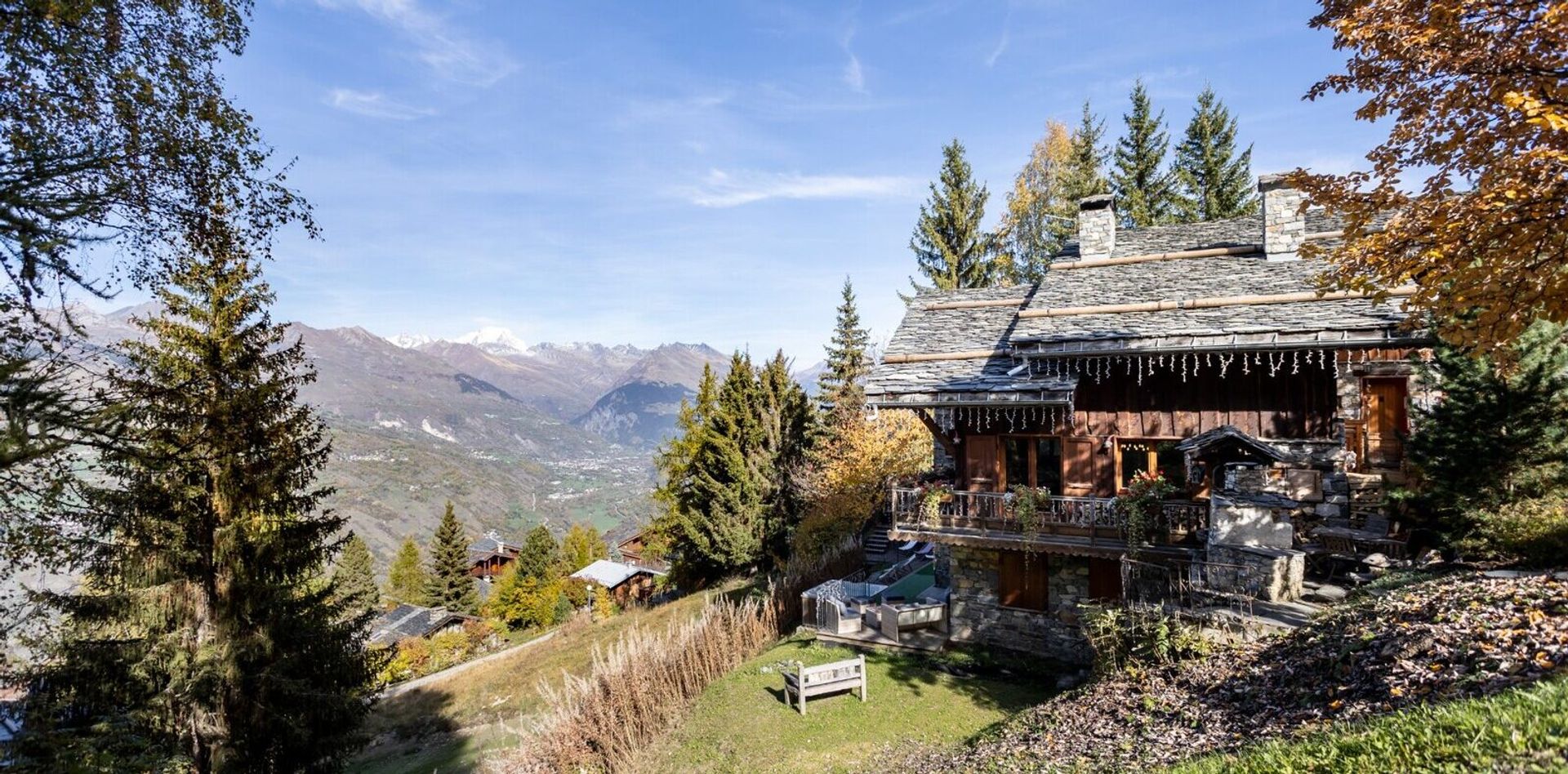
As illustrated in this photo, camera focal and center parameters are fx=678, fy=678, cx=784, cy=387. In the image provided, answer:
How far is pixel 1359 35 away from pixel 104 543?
716 inches

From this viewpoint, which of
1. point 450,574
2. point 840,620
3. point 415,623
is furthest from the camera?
point 450,574

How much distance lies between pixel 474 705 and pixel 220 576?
52.3 feet

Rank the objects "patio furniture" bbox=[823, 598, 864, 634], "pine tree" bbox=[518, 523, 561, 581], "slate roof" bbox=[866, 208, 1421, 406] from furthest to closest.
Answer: "pine tree" bbox=[518, 523, 561, 581]
"patio furniture" bbox=[823, 598, 864, 634]
"slate roof" bbox=[866, 208, 1421, 406]

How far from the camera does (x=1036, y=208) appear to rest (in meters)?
35.2

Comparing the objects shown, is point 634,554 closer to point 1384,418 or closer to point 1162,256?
point 1162,256

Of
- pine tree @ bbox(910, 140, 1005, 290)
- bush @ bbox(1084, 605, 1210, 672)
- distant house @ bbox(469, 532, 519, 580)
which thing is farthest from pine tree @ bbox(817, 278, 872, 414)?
distant house @ bbox(469, 532, 519, 580)

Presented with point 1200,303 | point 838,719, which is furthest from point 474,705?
point 1200,303

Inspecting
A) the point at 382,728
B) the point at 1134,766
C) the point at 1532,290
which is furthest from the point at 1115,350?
the point at 382,728

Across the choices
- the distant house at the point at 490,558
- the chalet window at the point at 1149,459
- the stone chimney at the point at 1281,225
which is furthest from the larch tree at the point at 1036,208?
the distant house at the point at 490,558

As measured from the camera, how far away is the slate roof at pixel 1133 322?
41.4ft

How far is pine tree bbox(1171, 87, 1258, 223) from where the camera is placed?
106 ft

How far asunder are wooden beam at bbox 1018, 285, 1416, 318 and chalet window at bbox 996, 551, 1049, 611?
548cm

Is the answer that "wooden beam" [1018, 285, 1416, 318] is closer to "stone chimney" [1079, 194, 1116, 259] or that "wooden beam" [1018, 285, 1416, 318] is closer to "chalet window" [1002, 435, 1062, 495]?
"chalet window" [1002, 435, 1062, 495]

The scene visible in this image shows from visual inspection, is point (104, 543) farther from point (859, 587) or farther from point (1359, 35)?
point (1359, 35)
